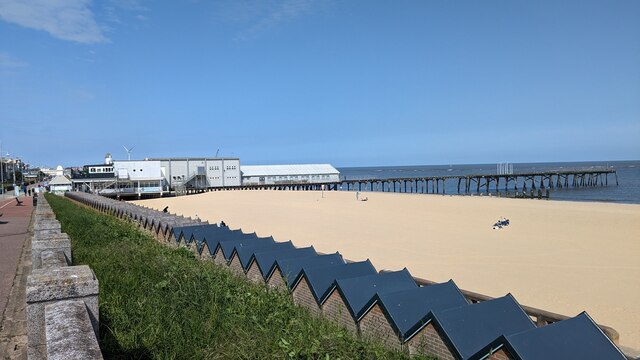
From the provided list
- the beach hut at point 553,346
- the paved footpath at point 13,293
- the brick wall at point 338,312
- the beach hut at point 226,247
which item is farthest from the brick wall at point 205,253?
the beach hut at point 553,346

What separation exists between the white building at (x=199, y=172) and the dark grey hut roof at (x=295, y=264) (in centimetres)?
6939

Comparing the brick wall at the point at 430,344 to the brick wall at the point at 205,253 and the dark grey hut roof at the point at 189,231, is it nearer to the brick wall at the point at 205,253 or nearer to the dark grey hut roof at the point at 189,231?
the brick wall at the point at 205,253

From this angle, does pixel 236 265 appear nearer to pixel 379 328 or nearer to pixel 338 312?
pixel 338 312

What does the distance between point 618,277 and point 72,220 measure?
17.5m

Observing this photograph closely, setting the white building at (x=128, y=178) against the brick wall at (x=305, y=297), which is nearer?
the brick wall at (x=305, y=297)

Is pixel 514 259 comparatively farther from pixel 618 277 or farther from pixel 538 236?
pixel 538 236

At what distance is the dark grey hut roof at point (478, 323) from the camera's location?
15.1ft

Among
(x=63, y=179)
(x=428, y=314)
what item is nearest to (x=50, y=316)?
(x=428, y=314)

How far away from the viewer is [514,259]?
17.4 metres

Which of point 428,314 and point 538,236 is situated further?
point 538,236

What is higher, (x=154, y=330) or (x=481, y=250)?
(x=154, y=330)

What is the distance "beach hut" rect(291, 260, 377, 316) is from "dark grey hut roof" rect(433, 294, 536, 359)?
193 centimetres

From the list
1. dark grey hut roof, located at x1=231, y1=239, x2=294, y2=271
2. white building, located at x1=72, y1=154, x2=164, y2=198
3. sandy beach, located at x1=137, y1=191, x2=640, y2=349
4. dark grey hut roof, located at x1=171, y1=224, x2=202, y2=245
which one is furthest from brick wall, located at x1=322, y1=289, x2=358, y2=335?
white building, located at x1=72, y1=154, x2=164, y2=198

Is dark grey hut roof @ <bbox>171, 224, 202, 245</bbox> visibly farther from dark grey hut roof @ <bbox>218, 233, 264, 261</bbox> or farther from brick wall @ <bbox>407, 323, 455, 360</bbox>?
brick wall @ <bbox>407, 323, 455, 360</bbox>
